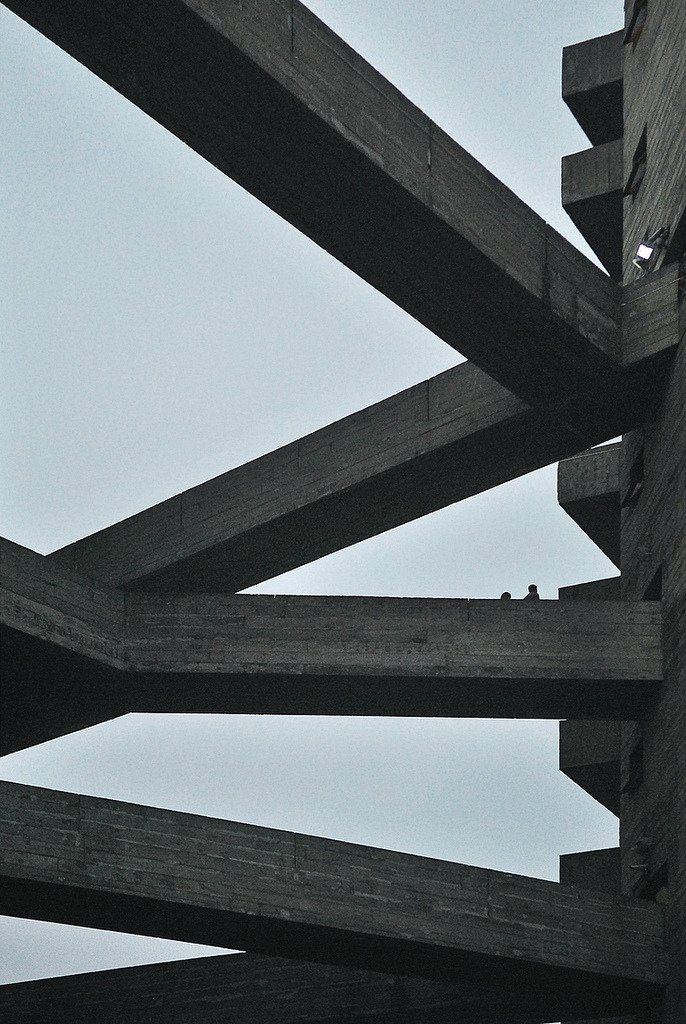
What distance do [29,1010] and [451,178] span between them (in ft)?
34.8

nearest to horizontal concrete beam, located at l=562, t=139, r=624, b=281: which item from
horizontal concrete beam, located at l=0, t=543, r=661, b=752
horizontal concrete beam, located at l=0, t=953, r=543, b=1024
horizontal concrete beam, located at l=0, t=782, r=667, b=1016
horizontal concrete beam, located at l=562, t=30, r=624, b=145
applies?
horizontal concrete beam, located at l=562, t=30, r=624, b=145

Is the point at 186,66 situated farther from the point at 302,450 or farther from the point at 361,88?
the point at 302,450

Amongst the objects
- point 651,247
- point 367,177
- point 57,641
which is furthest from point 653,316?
point 57,641

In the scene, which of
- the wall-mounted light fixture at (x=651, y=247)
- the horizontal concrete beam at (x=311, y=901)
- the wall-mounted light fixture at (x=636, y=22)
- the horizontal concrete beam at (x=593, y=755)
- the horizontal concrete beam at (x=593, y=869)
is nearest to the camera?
the horizontal concrete beam at (x=311, y=901)

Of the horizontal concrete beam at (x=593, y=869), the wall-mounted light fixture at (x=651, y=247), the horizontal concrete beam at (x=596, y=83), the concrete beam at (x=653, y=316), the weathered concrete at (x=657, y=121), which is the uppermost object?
the horizontal concrete beam at (x=596, y=83)

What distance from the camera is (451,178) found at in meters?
16.8

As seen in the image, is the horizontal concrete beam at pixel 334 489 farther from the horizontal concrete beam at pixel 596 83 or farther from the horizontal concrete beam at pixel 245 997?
the horizontal concrete beam at pixel 596 83

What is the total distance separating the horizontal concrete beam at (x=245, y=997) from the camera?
1889cm

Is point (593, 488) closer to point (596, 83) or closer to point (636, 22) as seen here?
point (596, 83)

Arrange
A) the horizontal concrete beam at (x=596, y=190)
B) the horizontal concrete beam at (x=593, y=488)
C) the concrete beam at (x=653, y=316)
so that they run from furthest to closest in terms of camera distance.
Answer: the horizontal concrete beam at (x=593, y=488) < the horizontal concrete beam at (x=596, y=190) < the concrete beam at (x=653, y=316)

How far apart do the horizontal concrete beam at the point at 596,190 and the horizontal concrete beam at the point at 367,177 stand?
4.98 meters

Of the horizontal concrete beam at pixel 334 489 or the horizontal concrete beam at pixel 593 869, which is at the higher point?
the horizontal concrete beam at pixel 334 489

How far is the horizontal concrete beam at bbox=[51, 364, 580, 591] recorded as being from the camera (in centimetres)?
1977

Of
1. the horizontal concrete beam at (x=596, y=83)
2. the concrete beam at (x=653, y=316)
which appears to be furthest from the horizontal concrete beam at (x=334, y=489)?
the horizontal concrete beam at (x=596, y=83)
